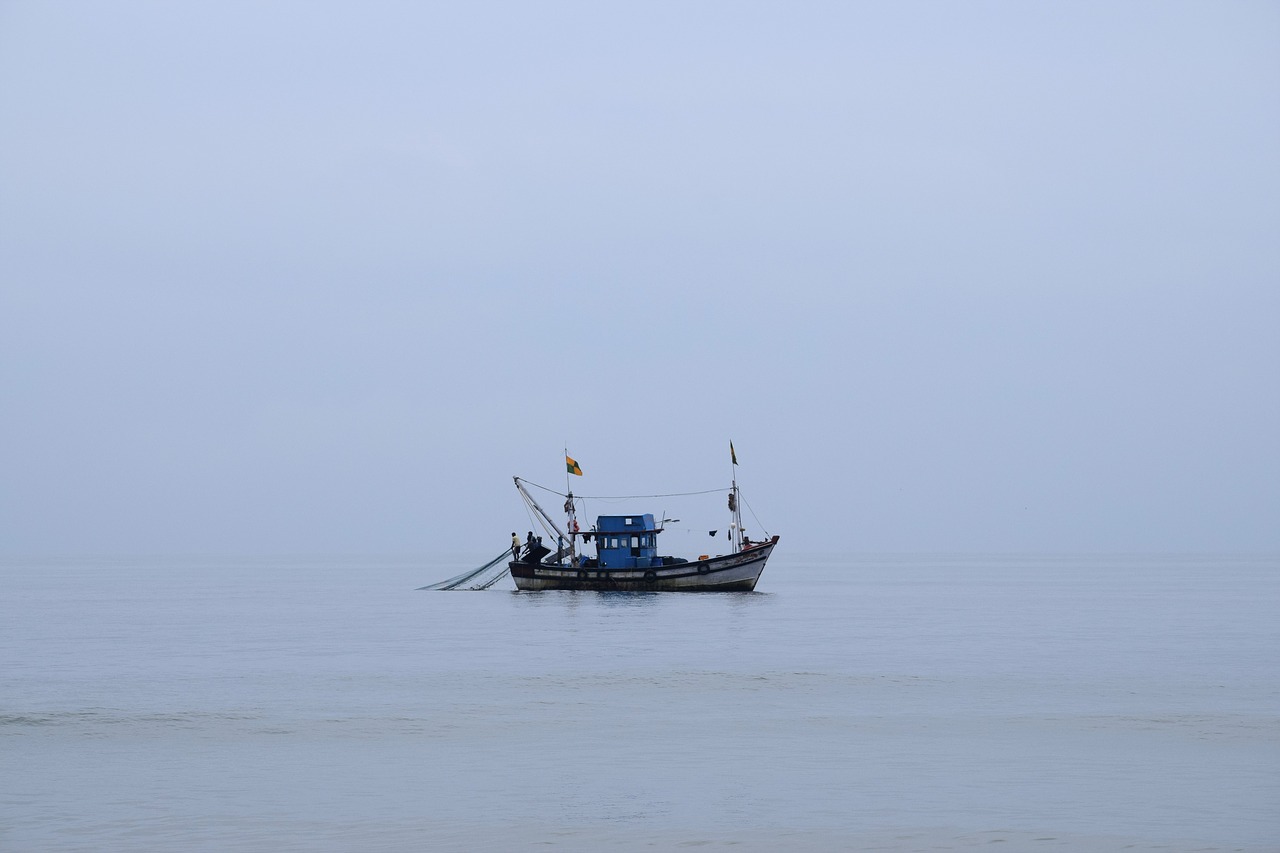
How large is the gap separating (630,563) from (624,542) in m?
1.22

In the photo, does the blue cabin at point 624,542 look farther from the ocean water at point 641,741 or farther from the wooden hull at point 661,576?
the ocean water at point 641,741

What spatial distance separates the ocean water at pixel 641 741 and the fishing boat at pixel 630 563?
14.6 m

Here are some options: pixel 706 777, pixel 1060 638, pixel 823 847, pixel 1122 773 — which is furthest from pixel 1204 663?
pixel 823 847

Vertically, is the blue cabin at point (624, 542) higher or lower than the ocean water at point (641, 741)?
higher

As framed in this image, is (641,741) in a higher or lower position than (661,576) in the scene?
lower

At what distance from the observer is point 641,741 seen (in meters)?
24.2

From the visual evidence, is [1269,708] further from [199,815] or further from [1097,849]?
[199,815]

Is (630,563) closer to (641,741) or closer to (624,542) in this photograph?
(624,542)

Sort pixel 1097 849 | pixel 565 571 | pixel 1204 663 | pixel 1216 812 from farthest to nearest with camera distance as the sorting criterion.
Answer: pixel 565 571, pixel 1204 663, pixel 1216 812, pixel 1097 849

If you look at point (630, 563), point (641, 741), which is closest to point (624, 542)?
point (630, 563)

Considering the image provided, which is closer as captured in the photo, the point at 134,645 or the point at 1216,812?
the point at 1216,812

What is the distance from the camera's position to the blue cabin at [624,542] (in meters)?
67.8

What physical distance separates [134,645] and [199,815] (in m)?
33.6

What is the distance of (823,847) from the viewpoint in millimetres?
15961
